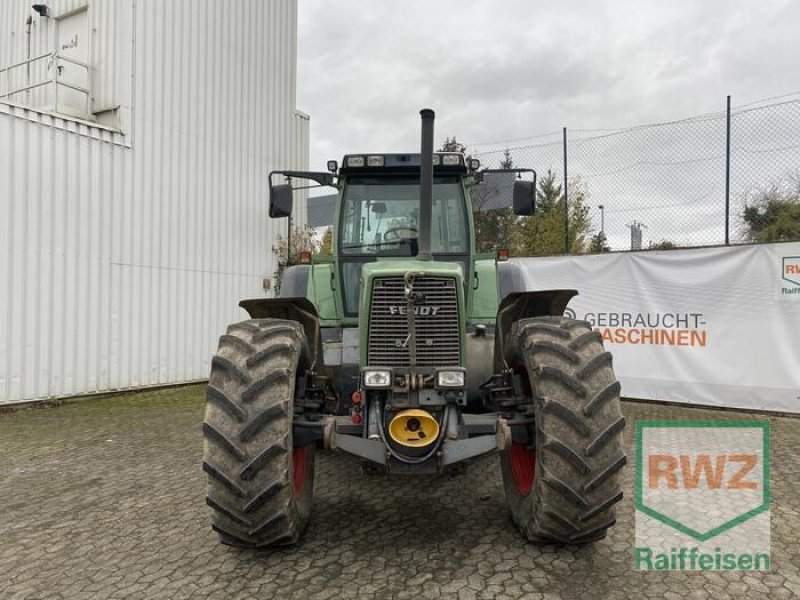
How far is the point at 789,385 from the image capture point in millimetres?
6992

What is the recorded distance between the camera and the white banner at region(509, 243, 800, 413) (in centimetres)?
707

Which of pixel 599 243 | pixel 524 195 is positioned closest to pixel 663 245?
pixel 599 243

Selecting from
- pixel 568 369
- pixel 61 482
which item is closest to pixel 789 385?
Result: pixel 568 369

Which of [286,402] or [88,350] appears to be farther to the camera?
[88,350]

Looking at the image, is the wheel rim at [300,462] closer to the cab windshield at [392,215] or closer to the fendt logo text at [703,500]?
the cab windshield at [392,215]

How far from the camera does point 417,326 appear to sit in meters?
3.40

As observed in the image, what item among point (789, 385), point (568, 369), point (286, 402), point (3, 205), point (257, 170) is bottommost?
point (789, 385)

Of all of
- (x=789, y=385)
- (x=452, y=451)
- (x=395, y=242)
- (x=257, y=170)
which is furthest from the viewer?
(x=257, y=170)

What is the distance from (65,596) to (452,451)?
213cm

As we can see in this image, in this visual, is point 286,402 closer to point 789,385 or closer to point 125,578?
point 125,578

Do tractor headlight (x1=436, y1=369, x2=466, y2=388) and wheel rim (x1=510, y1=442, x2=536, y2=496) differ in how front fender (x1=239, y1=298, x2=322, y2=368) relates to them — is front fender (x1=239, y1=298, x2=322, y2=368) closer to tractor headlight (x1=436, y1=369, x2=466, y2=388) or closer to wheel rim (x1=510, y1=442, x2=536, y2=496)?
tractor headlight (x1=436, y1=369, x2=466, y2=388)

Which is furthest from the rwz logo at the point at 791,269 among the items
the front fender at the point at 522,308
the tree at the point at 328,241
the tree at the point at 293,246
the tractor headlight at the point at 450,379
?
the tree at the point at 293,246

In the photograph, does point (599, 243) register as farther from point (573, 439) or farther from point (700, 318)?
point (573, 439)

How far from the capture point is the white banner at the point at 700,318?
707 centimetres
